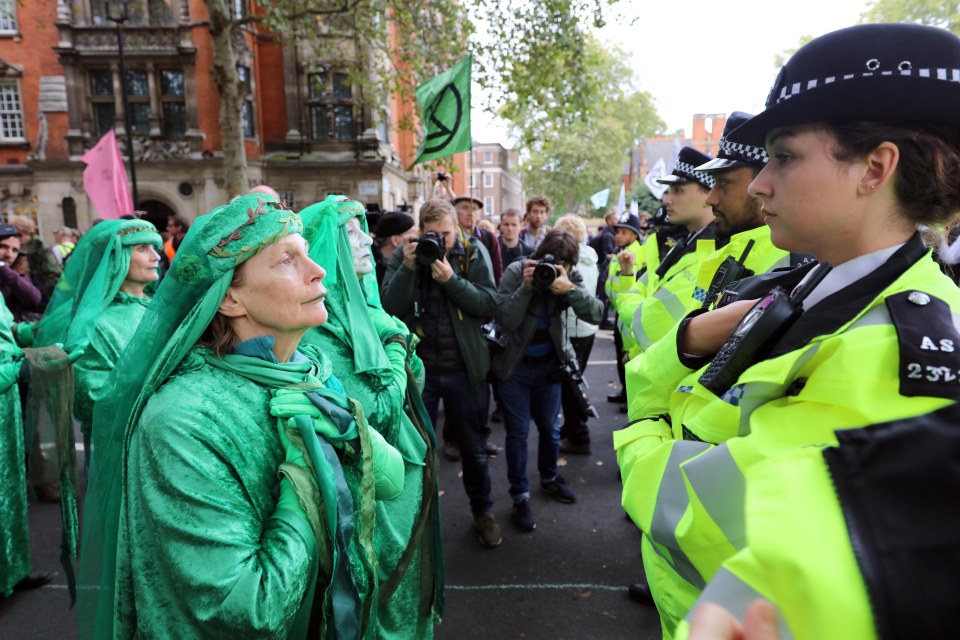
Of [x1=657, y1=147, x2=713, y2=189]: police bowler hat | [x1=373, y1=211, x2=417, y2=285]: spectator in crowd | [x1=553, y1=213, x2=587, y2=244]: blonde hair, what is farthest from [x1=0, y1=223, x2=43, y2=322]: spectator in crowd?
[x1=657, y1=147, x2=713, y2=189]: police bowler hat

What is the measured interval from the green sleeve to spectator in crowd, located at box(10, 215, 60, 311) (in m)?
6.79

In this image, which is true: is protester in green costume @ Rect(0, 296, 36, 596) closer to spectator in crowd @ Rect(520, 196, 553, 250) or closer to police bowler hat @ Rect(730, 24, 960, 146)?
police bowler hat @ Rect(730, 24, 960, 146)

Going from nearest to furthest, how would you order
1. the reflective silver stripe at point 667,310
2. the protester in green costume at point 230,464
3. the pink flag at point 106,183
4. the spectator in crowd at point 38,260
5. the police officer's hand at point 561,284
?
the protester in green costume at point 230,464 < the reflective silver stripe at point 667,310 < the police officer's hand at point 561,284 < the spectator in crowd at point 38,260 < the pink flag at point 106,183

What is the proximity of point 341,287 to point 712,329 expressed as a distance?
1.82m

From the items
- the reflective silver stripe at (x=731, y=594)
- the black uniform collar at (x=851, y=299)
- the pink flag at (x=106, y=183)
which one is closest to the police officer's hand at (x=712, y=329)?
the black uniform collar at (x=851, y=299)

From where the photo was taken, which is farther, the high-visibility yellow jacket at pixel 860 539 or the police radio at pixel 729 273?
the police radio at pixel 729 273

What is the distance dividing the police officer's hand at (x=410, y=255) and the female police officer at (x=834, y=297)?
109 inches

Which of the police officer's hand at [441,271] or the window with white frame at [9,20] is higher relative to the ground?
the window with white frame at [9,20]

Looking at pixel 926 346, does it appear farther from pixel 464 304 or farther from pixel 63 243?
pixel 63 243

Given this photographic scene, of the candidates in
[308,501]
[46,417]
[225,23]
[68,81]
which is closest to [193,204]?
[68,81]

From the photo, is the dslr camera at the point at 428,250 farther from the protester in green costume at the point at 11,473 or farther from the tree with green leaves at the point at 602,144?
the tree with green leaves at the point at 602,144

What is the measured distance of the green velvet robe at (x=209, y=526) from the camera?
1282 mm

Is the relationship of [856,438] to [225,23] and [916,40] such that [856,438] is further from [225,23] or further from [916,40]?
[225,23]

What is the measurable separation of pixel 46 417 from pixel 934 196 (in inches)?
165
